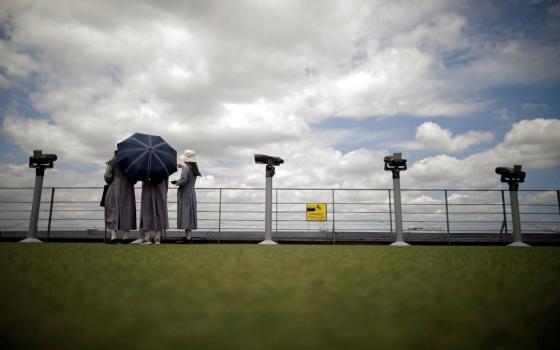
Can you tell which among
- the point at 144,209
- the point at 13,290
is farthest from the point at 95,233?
the point at 13,290

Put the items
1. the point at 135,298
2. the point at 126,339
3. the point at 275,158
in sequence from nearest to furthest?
the point at 126,339, the point at 135,298, the point at 275,158

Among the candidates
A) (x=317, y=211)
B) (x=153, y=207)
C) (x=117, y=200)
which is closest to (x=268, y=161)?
(x=317, y=211)

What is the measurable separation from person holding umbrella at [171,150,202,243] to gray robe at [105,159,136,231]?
86 cm

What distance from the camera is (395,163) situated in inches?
303

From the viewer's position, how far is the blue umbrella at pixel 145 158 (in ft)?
17.9

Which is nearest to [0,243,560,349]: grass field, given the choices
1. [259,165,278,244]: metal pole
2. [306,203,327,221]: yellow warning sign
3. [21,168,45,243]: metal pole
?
[259,165,278,244]: metal pole

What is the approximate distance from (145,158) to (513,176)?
26.8 ft

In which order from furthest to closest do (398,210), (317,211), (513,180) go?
(317,211) → (513,180) → (398,210)

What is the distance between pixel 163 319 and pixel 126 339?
16cm

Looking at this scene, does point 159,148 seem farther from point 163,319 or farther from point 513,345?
point 513,345

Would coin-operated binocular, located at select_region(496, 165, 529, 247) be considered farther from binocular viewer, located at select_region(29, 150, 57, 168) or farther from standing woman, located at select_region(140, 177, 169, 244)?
binocular viewer, located at select_region(29, 150, 57, 168)

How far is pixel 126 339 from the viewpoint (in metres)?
0.75

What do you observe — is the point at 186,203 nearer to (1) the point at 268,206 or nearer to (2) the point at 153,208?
(2) the point at 153,208

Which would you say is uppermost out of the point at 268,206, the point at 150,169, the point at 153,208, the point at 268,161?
the point at 268,161
